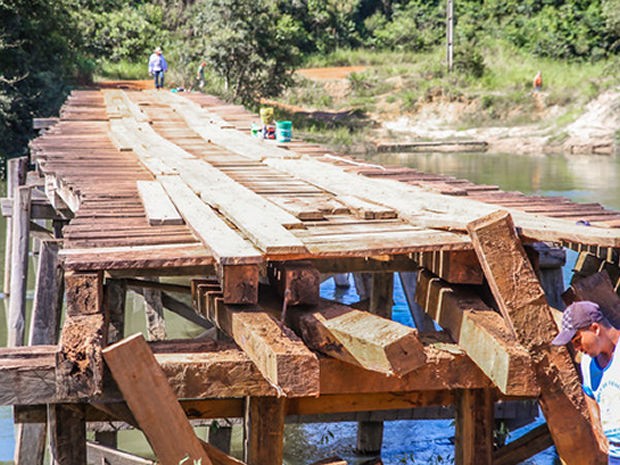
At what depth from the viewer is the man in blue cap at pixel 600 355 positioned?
3332 millimetres

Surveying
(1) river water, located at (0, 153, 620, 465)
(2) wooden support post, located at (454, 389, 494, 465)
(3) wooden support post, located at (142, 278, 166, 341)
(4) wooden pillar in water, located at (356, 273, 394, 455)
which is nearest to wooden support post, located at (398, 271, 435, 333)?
(4) wooden pillar in water, located at (356, 273, 394, 455)

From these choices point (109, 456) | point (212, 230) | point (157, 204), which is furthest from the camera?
point (109, 456)

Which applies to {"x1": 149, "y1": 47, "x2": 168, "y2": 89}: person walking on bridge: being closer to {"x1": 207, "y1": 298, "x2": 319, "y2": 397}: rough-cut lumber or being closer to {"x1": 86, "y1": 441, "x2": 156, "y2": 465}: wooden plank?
{"x1": 86, "y1": 441, "x2": 156, "y2": 465}: wooden plank

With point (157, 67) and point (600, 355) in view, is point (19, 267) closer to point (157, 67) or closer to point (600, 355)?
point (600, 355)

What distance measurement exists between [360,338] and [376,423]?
4105 mm

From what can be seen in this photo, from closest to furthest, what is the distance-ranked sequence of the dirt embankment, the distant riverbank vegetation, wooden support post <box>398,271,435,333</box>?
1. wooden support post <box>398,271,435,333</box>
2. the distant riverbank vegetation
3. the dirt embankment

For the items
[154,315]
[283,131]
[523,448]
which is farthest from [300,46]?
[523,448]

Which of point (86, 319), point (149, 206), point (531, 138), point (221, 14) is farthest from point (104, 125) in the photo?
point (531, 138)

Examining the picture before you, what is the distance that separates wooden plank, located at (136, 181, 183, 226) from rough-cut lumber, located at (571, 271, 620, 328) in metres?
1.82

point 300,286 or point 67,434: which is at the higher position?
point 300,286

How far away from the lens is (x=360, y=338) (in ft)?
10.5

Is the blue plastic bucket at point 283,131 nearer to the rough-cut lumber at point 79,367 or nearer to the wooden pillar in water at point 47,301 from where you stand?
the wooden pillar in water at point 47,301

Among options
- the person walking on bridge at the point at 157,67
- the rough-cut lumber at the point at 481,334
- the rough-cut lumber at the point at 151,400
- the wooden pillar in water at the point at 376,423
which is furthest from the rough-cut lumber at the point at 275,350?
the person walking on bridge at the point at 157,67

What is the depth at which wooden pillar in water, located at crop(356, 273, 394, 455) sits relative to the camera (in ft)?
23.7
